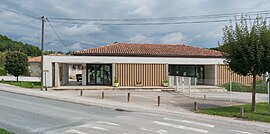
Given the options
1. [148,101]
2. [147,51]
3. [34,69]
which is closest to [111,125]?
[148,101]

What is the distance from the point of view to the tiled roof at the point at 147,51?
3319 centimetres

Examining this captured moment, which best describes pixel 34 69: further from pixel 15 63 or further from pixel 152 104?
pixel 152 104

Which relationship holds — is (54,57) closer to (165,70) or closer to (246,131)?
(165,70)

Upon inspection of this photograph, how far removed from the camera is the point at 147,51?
3472cm

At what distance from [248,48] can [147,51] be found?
812 inches

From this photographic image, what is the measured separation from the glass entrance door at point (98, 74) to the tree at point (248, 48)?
20.5 metres

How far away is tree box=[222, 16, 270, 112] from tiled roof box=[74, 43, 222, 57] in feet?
59.3

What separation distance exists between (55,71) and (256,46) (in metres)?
22.1

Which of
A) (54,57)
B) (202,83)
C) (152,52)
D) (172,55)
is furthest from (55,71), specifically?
(202,83)

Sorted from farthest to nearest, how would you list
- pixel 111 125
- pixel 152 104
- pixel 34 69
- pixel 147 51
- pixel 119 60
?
pixel 34 69 → pixel 147 51 → pixel 119 60 → pixel 152 104 → pixel 111 125

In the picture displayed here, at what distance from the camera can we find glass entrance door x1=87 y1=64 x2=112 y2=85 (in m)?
34.4

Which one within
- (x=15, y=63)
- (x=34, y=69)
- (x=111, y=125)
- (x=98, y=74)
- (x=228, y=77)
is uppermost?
(x=15, y=63)

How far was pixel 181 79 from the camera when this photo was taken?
27.2 metres

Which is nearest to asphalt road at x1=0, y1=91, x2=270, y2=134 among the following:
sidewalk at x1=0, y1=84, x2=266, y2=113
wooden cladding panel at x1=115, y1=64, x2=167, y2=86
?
sidewalk at x1=0, y1=84, x2=266, y2=113
